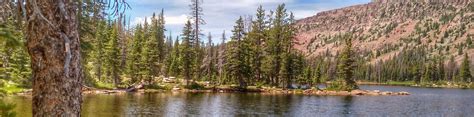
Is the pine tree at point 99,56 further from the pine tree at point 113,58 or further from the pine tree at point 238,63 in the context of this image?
the pine tree at point 238,63

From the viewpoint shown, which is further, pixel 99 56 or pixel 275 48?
pixel 275 48

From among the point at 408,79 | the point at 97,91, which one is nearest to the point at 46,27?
the point at 97,91

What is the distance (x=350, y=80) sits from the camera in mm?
88438

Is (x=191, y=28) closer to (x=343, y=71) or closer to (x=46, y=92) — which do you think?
(x=343, y=71)

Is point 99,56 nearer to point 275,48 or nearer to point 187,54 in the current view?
point 187,54

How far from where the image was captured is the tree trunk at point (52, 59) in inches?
248

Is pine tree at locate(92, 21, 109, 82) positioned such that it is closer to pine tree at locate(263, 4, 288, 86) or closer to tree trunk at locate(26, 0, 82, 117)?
pine tree at locate(263, 4, 288, 86)

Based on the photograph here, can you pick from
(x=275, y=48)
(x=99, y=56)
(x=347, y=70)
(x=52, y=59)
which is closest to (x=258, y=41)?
(x=275, y=48)

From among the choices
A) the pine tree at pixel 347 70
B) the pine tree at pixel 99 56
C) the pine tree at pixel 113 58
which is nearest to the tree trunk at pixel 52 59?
the pine tree at pixel 113 58

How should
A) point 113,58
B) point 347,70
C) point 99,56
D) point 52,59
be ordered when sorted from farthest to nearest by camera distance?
point 347,70 < point 99,56 < point 113,58 < point 52,59

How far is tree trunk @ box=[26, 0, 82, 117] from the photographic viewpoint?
248 inches

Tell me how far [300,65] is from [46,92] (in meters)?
91.6

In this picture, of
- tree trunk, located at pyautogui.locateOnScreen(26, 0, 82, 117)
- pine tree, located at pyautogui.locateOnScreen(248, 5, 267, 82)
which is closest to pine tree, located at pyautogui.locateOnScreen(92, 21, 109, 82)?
pine tree, located at pyautogui.locateOnScreen(248, 5, 267, 82)

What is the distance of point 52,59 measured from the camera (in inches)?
248
